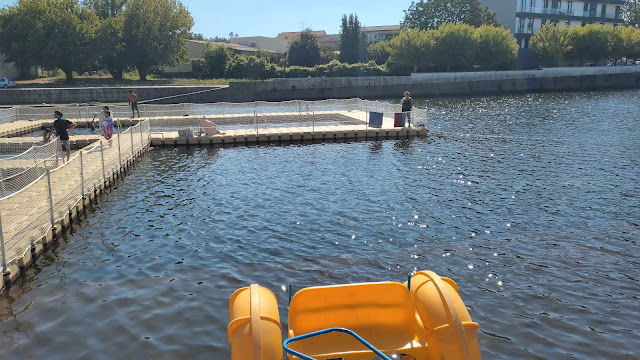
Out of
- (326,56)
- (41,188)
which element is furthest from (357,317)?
(326,56)

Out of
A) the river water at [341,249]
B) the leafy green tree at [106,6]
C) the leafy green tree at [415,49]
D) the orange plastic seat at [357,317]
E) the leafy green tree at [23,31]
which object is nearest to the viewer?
the orange plastic seat at [357,317]

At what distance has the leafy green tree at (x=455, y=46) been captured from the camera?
76.2 metres

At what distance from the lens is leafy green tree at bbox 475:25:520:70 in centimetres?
7681

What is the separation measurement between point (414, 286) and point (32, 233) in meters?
9.42

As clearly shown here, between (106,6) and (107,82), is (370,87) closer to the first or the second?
(107,82)

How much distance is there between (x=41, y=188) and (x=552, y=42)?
8181cm

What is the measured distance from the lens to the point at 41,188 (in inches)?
546

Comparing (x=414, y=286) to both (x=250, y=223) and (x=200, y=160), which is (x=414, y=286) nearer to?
(x=250, y=223)

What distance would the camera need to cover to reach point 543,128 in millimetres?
34750

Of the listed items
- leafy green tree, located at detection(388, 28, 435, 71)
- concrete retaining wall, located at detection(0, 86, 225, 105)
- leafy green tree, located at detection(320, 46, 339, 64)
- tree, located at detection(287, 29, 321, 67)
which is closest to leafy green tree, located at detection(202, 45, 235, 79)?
tree, located at detection(287, 29, 321, 67)

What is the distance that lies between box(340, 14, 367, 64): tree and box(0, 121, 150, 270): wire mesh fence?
72353 millimetres

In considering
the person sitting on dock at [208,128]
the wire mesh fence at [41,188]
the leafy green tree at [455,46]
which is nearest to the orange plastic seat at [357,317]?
the wire mesh fence at [41,188]

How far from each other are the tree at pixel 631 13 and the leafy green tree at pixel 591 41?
2928 centimetres

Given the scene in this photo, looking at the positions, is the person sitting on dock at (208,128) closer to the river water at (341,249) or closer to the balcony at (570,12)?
the river water at (341,249)
